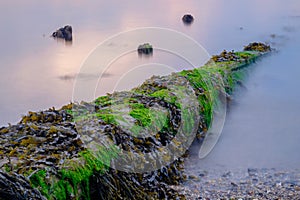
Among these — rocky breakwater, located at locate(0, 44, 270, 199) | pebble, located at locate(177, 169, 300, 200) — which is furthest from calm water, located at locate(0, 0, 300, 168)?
rocky breakwater, located at locate(0, 44, 270, 199)

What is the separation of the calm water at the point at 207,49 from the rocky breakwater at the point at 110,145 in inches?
22.4

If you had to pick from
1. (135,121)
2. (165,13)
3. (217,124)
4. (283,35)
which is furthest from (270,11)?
(135,121)

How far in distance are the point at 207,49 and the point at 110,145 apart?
11.2 m

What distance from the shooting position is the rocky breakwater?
3125 mm

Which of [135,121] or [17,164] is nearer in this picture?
[17,164]

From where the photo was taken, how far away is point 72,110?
473 centimetres

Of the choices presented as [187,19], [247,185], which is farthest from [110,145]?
[187,19]

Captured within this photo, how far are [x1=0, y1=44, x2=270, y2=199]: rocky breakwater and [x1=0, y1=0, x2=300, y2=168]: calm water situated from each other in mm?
568

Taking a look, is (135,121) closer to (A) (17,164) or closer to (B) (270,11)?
(A) (17,164)

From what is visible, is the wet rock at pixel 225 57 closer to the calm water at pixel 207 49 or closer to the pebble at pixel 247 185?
the calm water at pixel 207 49

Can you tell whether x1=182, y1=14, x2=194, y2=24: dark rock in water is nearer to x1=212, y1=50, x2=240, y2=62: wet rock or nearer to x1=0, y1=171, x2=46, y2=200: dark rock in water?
x1=212, y1=50, x2=240, y2=62: wet rock

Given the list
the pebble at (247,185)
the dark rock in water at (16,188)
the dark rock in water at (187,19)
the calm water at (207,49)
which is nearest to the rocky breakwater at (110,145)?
the dark rock in water at (16,188)

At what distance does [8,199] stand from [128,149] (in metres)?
1.76

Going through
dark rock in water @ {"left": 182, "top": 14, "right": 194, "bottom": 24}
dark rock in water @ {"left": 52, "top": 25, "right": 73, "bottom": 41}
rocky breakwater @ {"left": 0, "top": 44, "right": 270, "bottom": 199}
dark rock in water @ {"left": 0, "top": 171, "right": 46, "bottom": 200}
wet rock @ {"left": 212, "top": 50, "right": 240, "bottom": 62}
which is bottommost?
dark rock in water @ {"left": 0, "top": 171, "right": 46, "bottom": 200}
